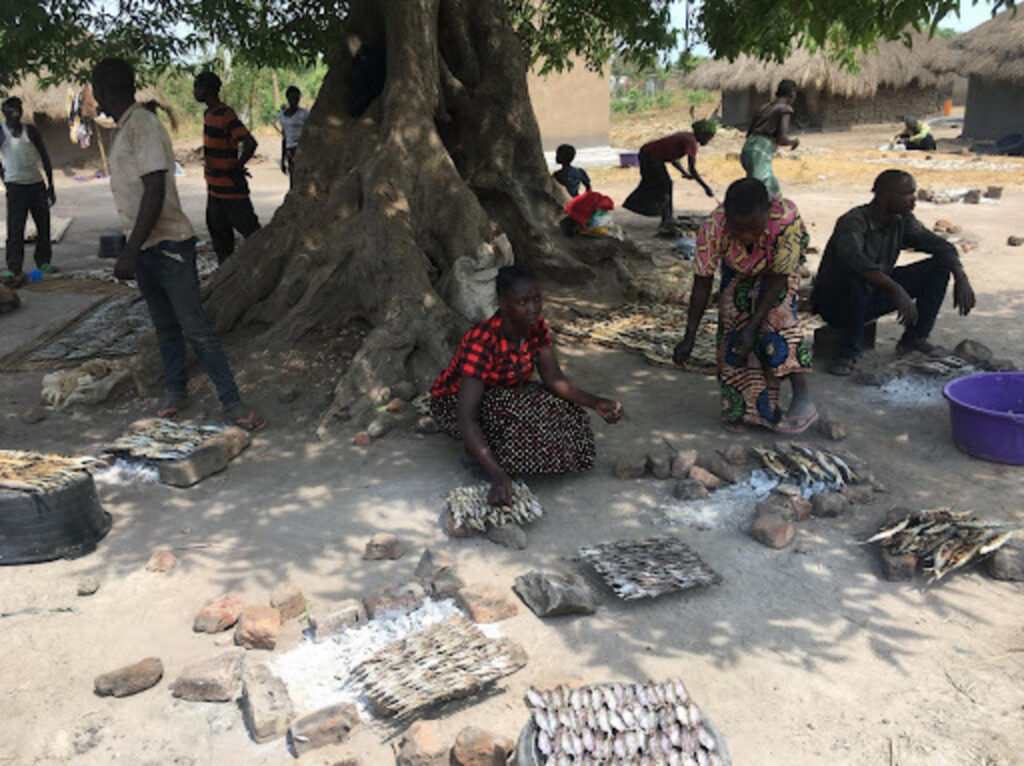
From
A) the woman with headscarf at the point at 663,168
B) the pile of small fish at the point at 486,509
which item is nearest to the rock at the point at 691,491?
the pile of small fish at the point at 486,509

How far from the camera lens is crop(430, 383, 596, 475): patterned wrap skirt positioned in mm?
4176

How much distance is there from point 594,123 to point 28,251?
12.1 metres

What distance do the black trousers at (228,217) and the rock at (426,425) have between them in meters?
4.17

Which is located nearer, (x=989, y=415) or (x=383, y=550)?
(x=383, y=550)

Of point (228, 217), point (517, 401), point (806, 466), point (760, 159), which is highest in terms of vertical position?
point (760, 159)

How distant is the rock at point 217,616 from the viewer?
130 inches

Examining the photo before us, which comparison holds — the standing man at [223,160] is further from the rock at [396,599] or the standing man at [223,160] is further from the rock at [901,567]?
the rock at [901,567]

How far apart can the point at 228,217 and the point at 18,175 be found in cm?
239

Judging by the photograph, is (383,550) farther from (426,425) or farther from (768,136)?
(768,136)

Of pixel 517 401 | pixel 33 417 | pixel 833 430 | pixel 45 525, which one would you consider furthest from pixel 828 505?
pixel 33 417

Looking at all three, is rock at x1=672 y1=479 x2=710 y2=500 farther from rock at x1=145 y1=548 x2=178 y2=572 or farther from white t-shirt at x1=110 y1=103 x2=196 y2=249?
white t-shirt at x1=110 y1=103 x2=196 y2=249

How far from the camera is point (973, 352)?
5637 mm

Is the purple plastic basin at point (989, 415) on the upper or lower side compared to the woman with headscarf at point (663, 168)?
lower

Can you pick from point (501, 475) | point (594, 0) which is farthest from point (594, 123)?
point (501, 475)
